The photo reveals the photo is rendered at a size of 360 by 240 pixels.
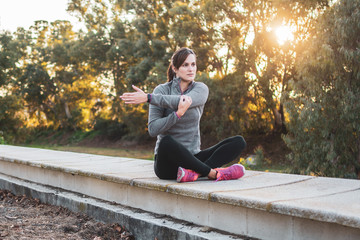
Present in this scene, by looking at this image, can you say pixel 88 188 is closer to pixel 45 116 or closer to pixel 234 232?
pixel 234 232

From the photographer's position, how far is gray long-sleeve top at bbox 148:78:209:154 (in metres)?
3.61

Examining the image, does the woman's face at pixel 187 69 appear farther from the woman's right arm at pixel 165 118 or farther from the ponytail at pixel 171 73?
the woman's right arm at pixel 165 118

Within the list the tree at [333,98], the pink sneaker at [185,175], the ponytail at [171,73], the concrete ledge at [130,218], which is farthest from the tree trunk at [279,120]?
the pink sneaker at [185,175]

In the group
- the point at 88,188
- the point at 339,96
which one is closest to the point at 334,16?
the point at 339,96

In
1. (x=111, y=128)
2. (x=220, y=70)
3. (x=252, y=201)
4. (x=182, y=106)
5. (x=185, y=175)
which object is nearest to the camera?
(x=252, y=201)

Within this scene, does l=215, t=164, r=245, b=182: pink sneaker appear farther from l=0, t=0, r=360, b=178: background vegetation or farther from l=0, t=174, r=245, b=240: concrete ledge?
l=0, t=0, r=360, b=178: background vegetation

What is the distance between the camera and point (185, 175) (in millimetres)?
3465

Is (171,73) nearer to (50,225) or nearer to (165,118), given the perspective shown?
(165,118)

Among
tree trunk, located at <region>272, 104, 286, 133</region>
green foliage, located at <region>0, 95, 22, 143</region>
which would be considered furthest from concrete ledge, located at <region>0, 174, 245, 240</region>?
green foliage, located at <region>0, 95, 22, 143</region>

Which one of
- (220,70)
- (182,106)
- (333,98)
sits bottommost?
(182,106)

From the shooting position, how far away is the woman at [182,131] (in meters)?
3.50

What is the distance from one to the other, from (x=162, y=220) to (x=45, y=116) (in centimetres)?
4219

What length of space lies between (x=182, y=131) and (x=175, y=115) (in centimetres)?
26

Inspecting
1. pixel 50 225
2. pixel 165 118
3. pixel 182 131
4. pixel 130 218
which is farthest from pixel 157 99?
pixel 50 225
